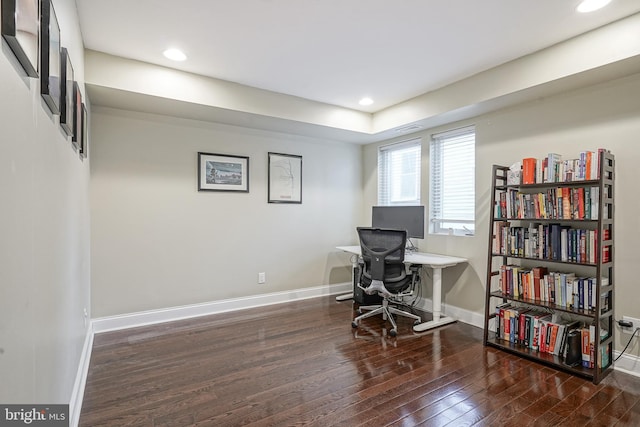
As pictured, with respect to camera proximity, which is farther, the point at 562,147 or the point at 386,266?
the point at 386,266

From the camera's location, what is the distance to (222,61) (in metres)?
2.98

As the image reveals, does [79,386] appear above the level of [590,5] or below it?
below

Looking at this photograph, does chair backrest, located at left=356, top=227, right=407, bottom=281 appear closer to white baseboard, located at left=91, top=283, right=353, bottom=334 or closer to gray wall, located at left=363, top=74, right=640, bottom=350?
gray wall, located at left=363, top=74, right=640, bottom=350

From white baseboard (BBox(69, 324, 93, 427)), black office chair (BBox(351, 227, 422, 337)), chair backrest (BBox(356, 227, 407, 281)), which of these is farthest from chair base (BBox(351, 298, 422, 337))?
white baseboard (BBox(69, 324, 93, 427))

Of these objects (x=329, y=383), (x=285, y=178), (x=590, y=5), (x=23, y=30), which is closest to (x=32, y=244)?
(x=23, y=30)

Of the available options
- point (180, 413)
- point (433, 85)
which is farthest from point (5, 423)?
point (433, 85)

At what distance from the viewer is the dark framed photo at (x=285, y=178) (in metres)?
4.32

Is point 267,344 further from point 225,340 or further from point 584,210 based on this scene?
point 584,210

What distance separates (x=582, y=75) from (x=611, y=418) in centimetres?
235

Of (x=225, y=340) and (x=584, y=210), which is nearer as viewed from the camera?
(x=584, y=210)

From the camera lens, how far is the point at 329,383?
2381mm

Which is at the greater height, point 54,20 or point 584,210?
point 54,20

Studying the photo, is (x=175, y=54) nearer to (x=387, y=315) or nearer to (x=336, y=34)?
(x=336, y=34)

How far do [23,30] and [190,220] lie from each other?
9.88ft
